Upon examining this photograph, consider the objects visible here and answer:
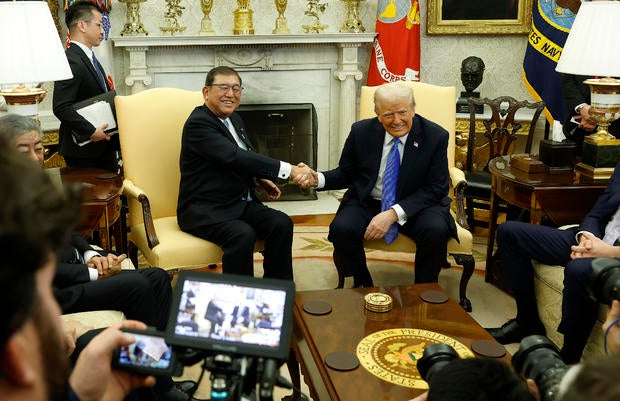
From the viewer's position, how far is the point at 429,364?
5.01ft

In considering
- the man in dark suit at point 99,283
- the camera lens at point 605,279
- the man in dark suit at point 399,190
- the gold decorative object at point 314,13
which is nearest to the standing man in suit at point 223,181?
the man in dark suit at point 399,190

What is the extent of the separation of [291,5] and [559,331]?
377cm

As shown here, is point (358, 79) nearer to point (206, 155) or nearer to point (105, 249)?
point (206, 155)

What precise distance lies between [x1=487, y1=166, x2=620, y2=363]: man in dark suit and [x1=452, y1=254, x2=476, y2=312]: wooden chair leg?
0.21 m

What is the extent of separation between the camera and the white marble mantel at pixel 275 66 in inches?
206

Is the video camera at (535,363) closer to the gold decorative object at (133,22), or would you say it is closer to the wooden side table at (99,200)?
the wooden side table at (99,200)

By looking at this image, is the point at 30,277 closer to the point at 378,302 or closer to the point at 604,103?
the point at 378,302

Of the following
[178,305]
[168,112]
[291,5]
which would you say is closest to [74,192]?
[178,305]

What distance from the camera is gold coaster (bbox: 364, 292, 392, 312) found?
2.47 metres

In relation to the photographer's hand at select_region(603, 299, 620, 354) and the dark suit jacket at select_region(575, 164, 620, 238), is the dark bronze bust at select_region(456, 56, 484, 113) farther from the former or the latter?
the photographer's hand at select_region(603, 299, 620, 354)

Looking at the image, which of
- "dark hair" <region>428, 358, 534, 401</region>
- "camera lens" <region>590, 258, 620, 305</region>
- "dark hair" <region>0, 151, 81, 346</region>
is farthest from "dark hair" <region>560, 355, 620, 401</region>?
"camera lens" <region>590, 258, 620, 305</region>

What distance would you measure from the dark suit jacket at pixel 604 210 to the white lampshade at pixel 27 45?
2.54 m

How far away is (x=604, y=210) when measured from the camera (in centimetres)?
294

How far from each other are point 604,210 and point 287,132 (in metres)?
3.14
